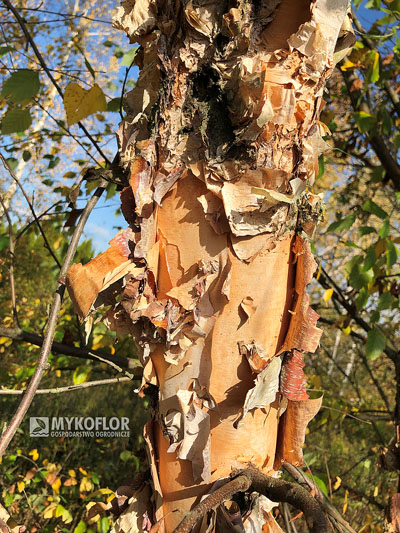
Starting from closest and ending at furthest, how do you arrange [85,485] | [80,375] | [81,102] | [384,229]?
1. [81,102]
2. [384,229]
3. [80,375]
4. [85,485]

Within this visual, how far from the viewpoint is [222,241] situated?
1.92ft

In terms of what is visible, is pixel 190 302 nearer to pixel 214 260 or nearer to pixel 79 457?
pixel 214 260

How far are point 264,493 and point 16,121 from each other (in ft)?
3.58

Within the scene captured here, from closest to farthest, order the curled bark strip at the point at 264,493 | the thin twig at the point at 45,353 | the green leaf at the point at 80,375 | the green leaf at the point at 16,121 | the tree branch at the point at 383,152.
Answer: the curled bark strip at the point at 264,493 → the thin twig at the point at 45,353 → the green leaf at the point at 16,121 → the green leaf at the point at 80,375 → the tree branch at the point at 383,152

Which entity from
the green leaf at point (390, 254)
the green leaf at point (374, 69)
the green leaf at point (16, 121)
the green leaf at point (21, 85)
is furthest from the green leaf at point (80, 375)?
the green leaf at point (374, 69)

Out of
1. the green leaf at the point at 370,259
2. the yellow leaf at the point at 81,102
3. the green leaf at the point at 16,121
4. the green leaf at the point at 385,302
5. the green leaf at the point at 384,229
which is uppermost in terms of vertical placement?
the green leaf at the point at 16,121

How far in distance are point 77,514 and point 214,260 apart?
2.38 meters

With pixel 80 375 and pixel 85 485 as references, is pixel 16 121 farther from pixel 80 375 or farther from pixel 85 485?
pixel 85 485

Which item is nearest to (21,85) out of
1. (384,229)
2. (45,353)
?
(45,353)

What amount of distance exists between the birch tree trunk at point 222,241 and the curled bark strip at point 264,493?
0.04m

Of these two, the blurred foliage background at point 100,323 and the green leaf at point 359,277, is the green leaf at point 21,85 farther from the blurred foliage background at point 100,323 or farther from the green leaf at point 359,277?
the green leaf at point 359,277

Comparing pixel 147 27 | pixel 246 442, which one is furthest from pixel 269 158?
pixel 246 442

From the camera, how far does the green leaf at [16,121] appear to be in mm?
1168

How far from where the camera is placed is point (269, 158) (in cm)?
59
